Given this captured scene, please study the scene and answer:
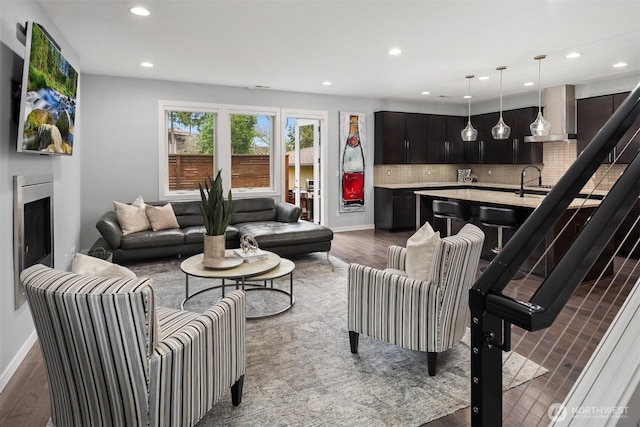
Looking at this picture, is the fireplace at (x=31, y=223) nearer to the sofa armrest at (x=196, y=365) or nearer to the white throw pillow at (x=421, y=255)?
the sofa armrest at (x=196, y=365)

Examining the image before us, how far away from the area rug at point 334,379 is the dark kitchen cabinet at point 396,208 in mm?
4300

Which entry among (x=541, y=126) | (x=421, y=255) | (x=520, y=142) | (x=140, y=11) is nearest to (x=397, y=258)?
(x=421, y=255)

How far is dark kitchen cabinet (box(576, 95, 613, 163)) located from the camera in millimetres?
6266

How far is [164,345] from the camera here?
168cm

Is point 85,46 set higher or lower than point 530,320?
higher

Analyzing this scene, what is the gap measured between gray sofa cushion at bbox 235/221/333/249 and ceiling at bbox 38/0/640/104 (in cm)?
209

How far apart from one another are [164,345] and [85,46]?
4.14 metres

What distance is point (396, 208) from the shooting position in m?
7.76

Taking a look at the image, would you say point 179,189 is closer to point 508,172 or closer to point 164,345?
point 164,345

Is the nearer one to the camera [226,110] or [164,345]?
[164,345]

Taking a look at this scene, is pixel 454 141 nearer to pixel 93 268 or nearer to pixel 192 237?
pixel 192 237

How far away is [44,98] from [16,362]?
1.75 meters

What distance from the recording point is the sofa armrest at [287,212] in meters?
6.21

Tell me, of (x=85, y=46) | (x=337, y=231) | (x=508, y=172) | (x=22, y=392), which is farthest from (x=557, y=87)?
(x=22, y=392)
